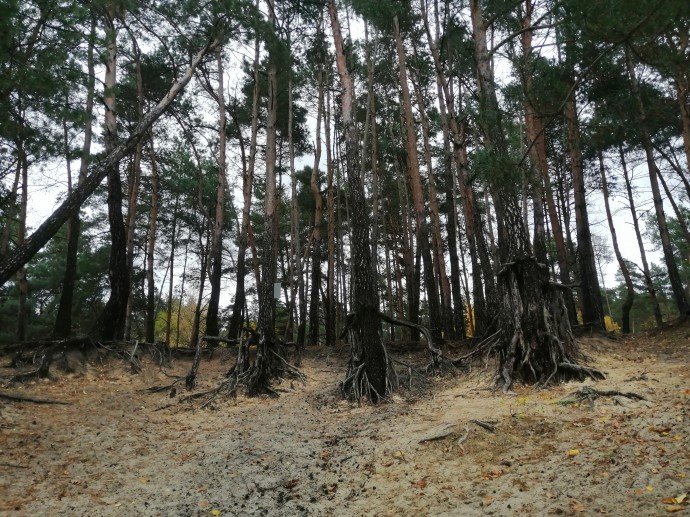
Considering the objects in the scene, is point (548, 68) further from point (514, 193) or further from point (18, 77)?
point (18, 77)

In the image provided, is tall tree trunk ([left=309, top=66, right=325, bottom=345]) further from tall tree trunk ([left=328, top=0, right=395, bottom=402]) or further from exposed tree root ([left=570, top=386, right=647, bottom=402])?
exposed tree root ([left=570, top=386, right=647, bottom=402])

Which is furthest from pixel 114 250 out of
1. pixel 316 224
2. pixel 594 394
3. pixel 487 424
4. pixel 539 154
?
pixel 539 154

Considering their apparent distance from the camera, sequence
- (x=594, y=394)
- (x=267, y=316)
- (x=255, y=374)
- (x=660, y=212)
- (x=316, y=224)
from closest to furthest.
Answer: (x=594, y=394) → (x=255, y=374) → (x=267, y=316) → (x=660, y=212) → (x=316, y=224)

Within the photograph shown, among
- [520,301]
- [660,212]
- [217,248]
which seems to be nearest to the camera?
[520,301]

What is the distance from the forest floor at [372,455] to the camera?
3.10 meters

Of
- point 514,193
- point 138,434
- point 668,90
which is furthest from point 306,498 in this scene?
point 668,90

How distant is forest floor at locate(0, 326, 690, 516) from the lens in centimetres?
310

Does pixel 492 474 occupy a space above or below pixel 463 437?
below

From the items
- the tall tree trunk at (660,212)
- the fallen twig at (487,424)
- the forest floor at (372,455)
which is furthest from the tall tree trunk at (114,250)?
the tall tree trunk at (660,212)

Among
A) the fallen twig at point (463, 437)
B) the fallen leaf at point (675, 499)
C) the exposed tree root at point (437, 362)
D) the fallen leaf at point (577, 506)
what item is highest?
the exposed tree root at point (437, 362)

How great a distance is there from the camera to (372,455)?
170 inches

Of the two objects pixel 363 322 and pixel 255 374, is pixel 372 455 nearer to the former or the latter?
pixel 363 322

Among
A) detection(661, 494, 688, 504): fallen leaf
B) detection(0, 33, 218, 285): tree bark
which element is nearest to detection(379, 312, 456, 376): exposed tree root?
Answer: detection(661, 494, 688, 504): fallen leaf

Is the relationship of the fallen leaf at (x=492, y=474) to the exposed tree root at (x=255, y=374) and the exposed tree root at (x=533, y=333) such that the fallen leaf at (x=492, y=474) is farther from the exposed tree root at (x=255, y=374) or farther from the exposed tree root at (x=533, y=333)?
the exposed tree root at (x=255, y=374)
